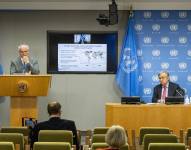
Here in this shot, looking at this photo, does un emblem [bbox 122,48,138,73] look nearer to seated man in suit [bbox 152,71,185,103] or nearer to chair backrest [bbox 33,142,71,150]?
seated man in suit [bbox 152,71,185,103]

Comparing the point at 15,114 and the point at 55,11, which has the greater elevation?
the point at 55,11

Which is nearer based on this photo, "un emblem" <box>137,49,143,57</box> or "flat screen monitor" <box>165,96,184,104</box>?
"flat screen monitor" <box>165,96,184,104</box>

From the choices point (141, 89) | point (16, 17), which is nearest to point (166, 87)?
point (141, 89)

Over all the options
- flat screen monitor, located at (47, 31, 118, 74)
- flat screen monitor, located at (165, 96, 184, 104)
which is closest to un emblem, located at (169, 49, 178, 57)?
flat screen monitor, located at (47, 31, 118, 74)

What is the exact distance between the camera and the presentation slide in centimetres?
1120

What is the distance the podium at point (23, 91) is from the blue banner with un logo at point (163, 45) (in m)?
3.57

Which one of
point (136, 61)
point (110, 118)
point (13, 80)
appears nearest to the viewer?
point (13, 80)

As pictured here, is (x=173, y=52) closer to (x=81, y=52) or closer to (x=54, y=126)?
(x=81, y=52)

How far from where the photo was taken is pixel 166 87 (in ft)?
32.6

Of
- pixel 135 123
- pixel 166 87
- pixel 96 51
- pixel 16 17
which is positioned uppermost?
pixel 16 17

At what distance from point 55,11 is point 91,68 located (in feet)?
5.22

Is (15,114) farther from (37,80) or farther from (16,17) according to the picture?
(16,17)

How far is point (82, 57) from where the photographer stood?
1120 cm

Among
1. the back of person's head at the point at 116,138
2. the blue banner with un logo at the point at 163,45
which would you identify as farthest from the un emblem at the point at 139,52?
the back of person's head at the point at 116,138
